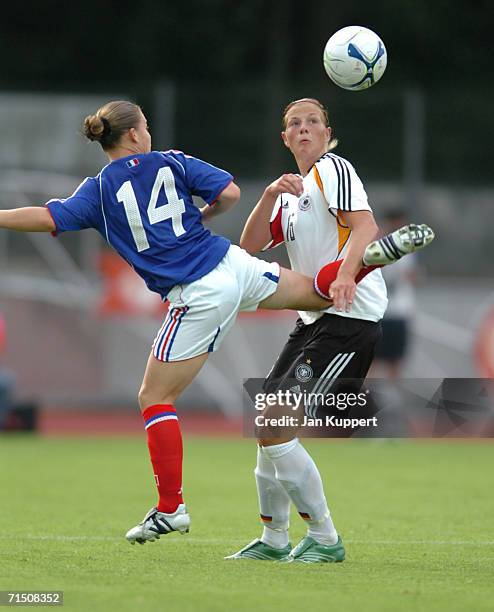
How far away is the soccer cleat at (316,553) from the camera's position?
6.24m

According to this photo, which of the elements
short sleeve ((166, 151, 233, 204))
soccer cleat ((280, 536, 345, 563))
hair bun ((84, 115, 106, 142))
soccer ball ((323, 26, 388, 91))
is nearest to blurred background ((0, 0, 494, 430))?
soccer ball ((323, 26, 388, 91))

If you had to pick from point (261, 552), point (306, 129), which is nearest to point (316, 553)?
point (261, 552)

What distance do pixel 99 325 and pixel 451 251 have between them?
4867mm

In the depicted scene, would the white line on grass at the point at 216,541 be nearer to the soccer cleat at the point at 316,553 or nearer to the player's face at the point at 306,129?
the soccer cleat at the point at 316,553

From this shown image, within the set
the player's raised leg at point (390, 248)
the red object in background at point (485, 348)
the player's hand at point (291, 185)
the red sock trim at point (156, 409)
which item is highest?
the player's hand at point (291, 185)

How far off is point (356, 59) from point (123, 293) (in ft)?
33.3

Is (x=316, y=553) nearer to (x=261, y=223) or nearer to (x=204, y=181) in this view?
(x=261, y=223)

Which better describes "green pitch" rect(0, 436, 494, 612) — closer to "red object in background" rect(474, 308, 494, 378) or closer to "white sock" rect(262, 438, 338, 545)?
"white sock" rect(262, 438, 338, 545)

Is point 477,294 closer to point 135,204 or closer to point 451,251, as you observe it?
point 451,251

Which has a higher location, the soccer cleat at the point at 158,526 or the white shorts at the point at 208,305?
the white shorts at the point at 208,305

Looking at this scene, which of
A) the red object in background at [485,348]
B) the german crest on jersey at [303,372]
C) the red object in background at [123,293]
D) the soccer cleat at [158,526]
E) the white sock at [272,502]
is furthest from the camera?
the red object in background at [123,293]

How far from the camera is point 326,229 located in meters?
6.48

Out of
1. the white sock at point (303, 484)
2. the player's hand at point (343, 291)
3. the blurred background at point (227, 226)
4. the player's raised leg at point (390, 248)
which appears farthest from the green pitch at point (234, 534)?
the blurred background at point (227, 226)

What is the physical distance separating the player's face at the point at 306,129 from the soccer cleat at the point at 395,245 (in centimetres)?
68
